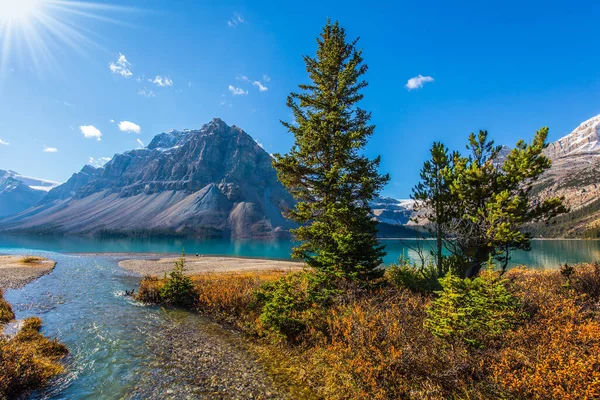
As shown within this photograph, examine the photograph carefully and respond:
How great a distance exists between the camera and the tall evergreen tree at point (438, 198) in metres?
14.8

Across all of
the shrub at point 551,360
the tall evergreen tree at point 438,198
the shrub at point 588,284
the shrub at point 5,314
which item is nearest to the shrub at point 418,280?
the tall evergreen tree at point 438,198

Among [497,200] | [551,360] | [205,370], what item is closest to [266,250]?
[205,370]

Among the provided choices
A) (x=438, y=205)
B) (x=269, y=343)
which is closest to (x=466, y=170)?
(x=438, y=205)

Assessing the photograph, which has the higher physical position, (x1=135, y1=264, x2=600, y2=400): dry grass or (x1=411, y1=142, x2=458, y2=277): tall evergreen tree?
(x1=411, y1=142, x2=458, y2=277): tall evergreen tree

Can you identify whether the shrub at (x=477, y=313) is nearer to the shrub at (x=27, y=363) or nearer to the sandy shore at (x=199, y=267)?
the shrub at (x=27, y=363)

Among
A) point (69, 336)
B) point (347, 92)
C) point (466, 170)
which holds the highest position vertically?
point (347, 92)

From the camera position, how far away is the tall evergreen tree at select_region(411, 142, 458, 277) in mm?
14836

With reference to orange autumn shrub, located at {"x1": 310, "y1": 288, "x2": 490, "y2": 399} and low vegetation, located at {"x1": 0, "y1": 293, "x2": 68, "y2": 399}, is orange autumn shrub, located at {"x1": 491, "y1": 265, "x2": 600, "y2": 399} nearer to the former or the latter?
orange autumn shrub, located at {"x1": 310, "y1": 288, "x2": 490, "y2": 399}

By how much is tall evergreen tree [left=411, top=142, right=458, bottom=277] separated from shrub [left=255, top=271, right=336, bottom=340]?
6.81m

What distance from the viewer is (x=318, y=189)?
16.1m

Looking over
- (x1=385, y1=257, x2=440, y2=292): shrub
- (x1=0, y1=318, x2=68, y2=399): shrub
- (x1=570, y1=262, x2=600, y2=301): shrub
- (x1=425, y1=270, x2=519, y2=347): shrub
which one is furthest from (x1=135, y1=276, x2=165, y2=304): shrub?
(x1=570, y1=262, x2=600, y2=301): shrub

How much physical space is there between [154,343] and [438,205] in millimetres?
16617

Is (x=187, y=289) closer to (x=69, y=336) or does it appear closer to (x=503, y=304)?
(x=69, y=336)

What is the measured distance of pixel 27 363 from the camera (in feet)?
32.4
